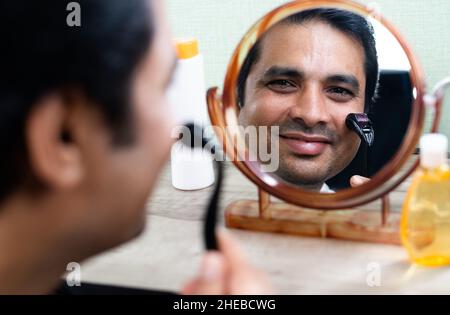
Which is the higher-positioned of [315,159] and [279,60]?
[279,60]

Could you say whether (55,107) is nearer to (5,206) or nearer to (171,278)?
(5,206)

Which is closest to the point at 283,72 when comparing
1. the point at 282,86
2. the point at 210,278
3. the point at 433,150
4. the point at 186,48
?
the point at 282,86

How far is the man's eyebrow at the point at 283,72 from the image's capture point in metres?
0.74

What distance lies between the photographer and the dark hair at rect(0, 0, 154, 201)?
0.33 metres

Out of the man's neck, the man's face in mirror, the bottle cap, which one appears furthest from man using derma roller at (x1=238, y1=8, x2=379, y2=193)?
the man's neck

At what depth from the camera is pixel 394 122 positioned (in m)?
0.73

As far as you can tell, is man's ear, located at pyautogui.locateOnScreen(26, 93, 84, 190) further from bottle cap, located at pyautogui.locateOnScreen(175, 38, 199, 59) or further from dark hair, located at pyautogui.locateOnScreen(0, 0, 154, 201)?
bottle cap, located at pyautogui.locateOnScreen(175, 38, 199, 59)

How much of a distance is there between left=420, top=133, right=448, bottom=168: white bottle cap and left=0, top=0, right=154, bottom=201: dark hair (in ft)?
1.06

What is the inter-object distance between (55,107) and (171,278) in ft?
0.94

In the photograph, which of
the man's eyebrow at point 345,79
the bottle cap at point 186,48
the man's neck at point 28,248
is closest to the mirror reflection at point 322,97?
the man's eyebrow at point 345,79

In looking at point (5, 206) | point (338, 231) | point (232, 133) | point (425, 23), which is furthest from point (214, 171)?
point (5, 206)

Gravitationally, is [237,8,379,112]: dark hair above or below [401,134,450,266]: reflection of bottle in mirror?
above

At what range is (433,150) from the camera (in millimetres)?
572

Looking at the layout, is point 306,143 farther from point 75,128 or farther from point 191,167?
point 75,128
